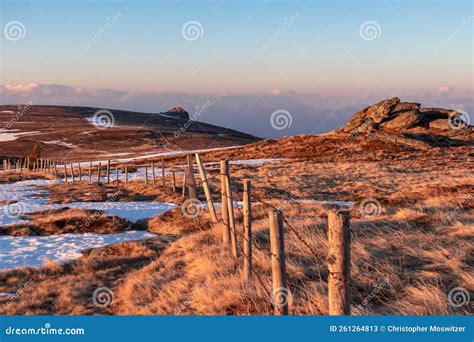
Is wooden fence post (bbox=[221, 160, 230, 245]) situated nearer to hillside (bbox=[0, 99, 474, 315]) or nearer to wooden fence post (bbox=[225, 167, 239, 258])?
wooden fence post (bbox=[225, 167, 239, 258])

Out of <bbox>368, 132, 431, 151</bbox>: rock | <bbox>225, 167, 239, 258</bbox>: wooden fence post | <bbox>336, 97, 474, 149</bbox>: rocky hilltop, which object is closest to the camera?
<bbox>225, 167, 239, 258</bbox>: wooden fence post

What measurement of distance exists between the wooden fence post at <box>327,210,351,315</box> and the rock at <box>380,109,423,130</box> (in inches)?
1982

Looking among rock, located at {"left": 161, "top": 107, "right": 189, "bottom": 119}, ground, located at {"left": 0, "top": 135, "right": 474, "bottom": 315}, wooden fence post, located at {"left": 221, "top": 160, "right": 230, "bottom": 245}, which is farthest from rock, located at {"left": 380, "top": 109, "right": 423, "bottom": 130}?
rock, located at {"left": 161, "top": 107, "right": 189, "bottom": 119}

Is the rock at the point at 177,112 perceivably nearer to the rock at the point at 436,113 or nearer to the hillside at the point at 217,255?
the rock at the point at 436,113

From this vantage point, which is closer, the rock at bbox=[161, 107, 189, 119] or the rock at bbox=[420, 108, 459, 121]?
the rock at bbox=[420, 108, 459, 121]

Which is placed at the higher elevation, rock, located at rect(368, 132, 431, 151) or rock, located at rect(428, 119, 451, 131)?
rock, located at rect(428, 119, 451, 131)

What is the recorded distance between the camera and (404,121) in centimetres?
5216

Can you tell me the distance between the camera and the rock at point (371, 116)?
176ft

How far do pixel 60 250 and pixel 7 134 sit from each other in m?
98.6

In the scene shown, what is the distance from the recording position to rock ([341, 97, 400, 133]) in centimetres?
5366

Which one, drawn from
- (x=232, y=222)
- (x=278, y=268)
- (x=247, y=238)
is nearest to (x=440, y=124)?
(x=232, y=222)

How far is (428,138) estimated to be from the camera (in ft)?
154

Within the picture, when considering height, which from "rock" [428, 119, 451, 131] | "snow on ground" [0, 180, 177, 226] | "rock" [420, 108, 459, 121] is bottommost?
"snow on ground" [0, 180, 177, 226]

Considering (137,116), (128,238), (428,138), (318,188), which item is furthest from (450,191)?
(137,116)
